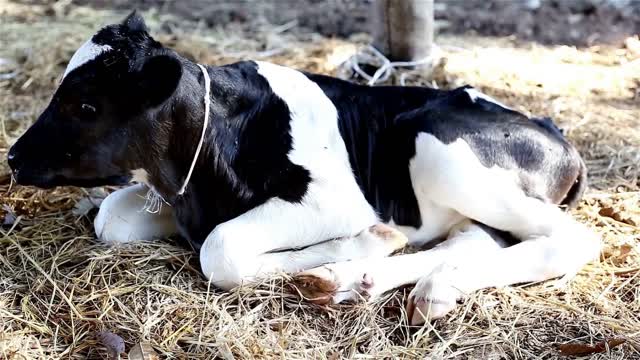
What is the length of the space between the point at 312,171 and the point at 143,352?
103 centimetres

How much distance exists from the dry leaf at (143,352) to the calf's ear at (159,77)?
94 centimetres

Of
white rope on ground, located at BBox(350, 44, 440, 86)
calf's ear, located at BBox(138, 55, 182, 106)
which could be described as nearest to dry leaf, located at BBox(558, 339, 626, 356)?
calf's ear, located at BBox(138, 55, 182, 106)

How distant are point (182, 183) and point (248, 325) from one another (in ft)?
2.34

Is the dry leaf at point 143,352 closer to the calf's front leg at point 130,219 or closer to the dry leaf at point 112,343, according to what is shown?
the dry leaf at point 112,343

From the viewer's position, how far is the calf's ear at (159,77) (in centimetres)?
318

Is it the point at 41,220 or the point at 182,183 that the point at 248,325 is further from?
the point at 41,220

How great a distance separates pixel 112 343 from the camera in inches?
122

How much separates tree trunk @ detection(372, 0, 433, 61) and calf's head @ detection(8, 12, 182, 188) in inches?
100

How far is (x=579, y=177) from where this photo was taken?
4.03 metres

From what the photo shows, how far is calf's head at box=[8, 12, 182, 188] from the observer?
324 centimetres

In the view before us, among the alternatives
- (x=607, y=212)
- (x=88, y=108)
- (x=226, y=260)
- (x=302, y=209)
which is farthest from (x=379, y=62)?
(x=88, y=108)

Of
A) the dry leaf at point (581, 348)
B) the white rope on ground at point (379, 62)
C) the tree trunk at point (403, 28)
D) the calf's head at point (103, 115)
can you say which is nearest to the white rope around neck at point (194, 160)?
the calf's head at point (103, 115)

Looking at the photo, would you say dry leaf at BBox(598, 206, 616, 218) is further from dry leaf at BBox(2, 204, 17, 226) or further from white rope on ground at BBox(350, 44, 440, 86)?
dry leaf at BBox(2, 204, 17, 226)

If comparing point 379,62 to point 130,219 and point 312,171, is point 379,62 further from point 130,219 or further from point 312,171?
point 130,219
